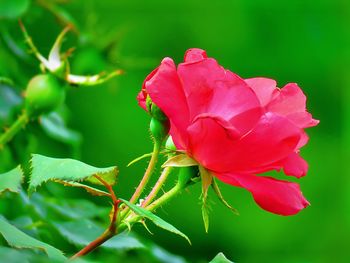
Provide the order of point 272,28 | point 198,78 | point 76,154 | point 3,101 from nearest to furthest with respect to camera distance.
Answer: point 198,78 → point 3,101 → point 76,154 → point 272,28

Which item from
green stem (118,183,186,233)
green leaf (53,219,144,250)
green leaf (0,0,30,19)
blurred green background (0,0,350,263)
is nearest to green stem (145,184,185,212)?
green stem (118,183,186,233)

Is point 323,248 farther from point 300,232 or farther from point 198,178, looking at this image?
point 198,178

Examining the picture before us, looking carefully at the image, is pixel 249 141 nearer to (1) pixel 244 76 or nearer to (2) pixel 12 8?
(2) pixel 12 8

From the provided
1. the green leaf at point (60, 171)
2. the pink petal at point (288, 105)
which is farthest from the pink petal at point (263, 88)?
the green leaf at point (60, 171)

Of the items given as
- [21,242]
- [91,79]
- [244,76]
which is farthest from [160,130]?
[244,76]

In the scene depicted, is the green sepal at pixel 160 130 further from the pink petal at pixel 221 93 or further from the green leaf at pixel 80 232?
the green leaf at pixel 80 232

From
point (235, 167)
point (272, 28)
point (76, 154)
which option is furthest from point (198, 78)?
point (272, 28)
